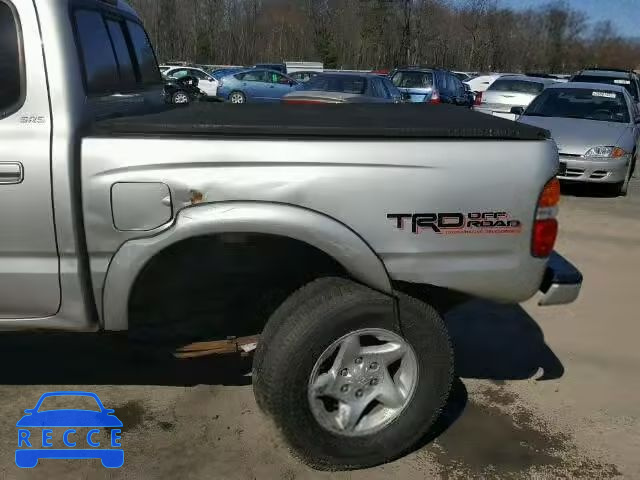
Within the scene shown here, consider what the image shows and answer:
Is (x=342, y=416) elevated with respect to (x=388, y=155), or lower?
lower

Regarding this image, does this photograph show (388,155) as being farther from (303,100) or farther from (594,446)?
(303,100)

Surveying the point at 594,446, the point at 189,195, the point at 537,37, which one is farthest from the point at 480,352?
the point at 537,37

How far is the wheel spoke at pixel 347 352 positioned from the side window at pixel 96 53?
152 cm

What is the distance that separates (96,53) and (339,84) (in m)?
10.5

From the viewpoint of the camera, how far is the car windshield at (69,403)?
3.30 m

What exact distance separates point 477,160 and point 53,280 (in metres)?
1.78

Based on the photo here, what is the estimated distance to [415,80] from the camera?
57.9 feet

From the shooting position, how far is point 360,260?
2.53 metres

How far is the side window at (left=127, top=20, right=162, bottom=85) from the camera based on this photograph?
3.79 meters

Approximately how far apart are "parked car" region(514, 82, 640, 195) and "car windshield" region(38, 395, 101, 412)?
749cm

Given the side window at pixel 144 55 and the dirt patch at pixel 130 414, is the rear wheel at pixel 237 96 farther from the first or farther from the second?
the dirt patch at pixel 130 414

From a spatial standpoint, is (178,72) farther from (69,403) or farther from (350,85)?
(69,403)

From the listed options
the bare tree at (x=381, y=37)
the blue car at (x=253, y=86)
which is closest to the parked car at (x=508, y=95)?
the blue car at (x=253, y=86)

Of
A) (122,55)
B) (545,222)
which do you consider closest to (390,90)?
(122,55)
